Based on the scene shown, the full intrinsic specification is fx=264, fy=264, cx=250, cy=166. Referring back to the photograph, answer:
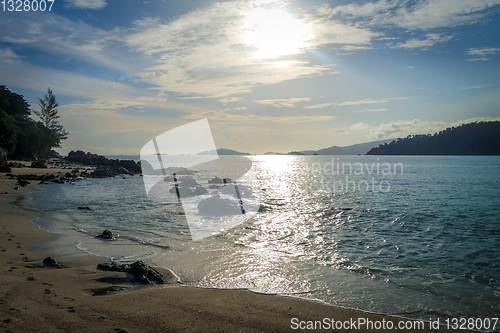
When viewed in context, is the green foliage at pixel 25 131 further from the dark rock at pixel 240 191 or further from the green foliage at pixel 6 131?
the dark rock at pixel 240 191

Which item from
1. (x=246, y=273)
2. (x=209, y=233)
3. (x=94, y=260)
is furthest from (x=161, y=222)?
(x=246, y=273)

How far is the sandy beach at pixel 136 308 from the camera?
17.3ft

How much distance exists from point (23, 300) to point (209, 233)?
31.8 feet

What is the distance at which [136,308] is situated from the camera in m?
6.07

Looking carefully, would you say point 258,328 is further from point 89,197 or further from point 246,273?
point 89,197

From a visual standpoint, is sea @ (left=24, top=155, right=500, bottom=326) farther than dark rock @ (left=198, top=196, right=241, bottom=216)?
No

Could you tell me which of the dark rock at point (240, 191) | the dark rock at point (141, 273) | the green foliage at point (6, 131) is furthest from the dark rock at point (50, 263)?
the green foliage at point (6, 131)

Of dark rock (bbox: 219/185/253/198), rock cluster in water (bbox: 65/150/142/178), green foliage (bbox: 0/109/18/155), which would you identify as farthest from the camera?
rock cluster in water (bbox: 65/150/142/178)

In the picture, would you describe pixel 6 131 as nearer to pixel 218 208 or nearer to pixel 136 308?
pixel 218 208

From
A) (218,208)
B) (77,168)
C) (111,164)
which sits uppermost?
(111,164)

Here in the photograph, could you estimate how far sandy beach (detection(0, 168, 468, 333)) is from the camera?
5.29m

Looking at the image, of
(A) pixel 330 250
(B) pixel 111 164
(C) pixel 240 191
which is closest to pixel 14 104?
(B) pixel 111 164

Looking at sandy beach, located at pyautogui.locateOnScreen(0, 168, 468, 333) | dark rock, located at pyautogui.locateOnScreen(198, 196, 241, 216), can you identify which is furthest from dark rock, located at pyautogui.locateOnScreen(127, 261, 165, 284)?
dark rock, located at pyautogui.locateOnScreen(198, 196, 241, 216)

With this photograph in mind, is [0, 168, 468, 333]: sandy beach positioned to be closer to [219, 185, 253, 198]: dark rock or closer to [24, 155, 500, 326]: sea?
[24, 155, 500, 326]: sea
